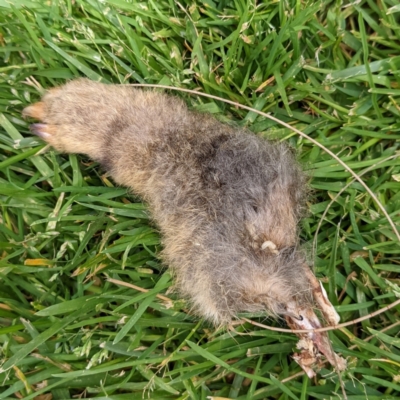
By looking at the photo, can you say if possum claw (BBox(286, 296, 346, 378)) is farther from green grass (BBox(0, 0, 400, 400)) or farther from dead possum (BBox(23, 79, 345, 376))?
green grass (BBox(0, 0, 400, 400))

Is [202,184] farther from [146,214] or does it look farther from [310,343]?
[310,343]

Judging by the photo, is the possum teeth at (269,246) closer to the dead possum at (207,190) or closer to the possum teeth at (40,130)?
the dead possum at (207,190)

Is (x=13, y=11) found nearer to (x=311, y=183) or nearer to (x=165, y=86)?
(x=165, y=86)

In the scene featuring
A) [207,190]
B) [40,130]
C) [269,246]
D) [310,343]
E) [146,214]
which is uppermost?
[40,130]

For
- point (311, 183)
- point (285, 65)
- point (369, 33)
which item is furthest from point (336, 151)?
point (369, 33)

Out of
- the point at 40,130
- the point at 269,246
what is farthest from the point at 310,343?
the point at 40,130

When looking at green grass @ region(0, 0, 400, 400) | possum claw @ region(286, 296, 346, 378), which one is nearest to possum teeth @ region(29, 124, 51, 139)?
green grass @ region(0, 0, 400, 400)
